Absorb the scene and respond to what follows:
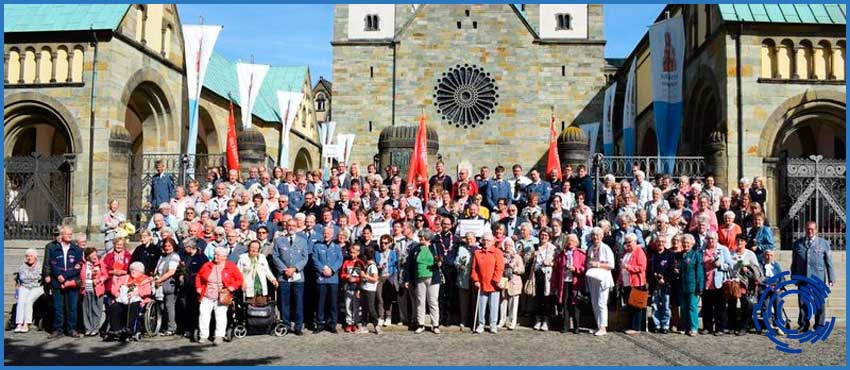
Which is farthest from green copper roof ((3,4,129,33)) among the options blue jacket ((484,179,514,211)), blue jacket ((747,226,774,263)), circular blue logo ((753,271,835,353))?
circular blue logo ((753,271,835,353))

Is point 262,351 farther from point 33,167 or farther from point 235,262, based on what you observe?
point 33,167

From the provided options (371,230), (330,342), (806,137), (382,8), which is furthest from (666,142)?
(382,8)

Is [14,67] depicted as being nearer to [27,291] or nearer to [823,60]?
[27,291]

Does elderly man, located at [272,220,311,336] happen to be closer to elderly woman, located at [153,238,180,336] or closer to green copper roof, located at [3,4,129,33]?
elderly woman, located at [153,238,180,336]

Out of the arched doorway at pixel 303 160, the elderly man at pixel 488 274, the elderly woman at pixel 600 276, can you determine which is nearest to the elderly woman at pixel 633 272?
the elderly woman at pixel 600 276

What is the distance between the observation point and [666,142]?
861 inches

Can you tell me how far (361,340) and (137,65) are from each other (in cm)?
1385

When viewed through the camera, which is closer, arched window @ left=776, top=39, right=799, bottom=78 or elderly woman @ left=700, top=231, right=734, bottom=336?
elderly woman @ left=700, top=231, right=734, bottom=336

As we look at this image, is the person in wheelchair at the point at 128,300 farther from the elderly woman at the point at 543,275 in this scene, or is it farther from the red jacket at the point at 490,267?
the elderly woman at the point at 543,275

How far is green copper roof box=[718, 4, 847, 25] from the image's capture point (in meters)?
20.6

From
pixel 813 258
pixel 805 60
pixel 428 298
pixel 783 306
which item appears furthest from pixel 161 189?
pixel 805 60

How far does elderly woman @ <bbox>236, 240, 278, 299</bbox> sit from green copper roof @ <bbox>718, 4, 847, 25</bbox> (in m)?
14.0

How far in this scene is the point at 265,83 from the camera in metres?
40.9

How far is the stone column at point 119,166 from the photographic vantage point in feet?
64.5
